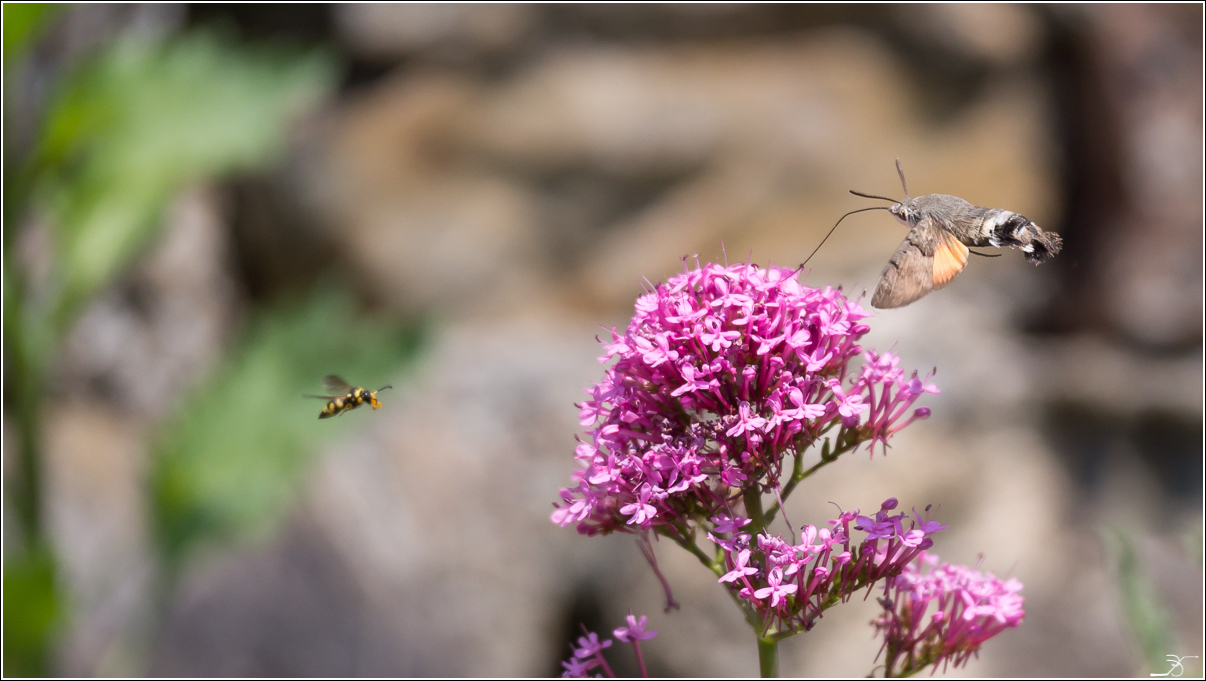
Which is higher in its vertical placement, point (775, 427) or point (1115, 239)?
point (1115, 239)

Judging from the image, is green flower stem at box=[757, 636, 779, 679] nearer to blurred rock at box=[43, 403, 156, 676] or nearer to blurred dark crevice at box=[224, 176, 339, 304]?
blurred rock at box=[43, 403, 156, 676]

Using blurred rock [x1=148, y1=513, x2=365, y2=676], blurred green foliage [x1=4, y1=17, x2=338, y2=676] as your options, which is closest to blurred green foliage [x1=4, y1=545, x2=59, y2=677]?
blurred green foliage [x1=4, y1=17, x2=338, y2=676]

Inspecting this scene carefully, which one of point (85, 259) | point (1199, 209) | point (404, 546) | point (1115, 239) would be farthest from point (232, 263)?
point (1199, 209)

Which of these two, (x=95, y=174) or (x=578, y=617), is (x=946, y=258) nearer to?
(x=95, y=174)

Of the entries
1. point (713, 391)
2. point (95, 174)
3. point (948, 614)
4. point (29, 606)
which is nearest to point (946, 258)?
point (713, 391)

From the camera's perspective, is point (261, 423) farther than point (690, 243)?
No

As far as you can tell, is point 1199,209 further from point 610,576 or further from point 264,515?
point 264,515
